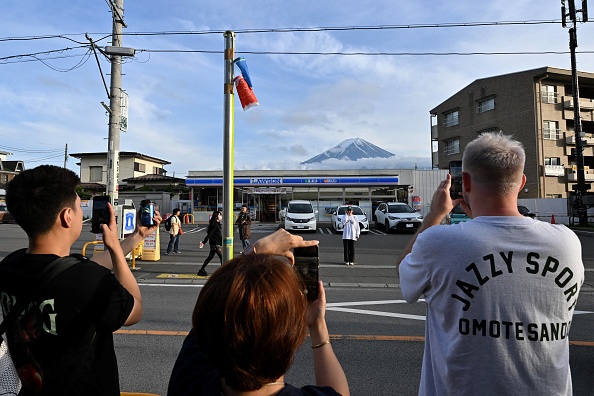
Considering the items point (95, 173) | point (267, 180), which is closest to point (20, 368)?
point (267, 180)

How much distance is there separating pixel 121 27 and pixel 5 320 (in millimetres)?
11286

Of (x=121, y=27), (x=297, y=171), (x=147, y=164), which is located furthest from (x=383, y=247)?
(x=147, y=164)

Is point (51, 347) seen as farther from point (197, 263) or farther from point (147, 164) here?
point (147, 164)

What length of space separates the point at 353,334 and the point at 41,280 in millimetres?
4435

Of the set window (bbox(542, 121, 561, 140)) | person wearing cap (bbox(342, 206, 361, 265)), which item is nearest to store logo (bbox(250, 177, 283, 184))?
person wearing cap (bbox(342, 206, 361, 265))

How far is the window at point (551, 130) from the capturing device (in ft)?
117

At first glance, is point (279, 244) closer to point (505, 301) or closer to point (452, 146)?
point (505, 301)

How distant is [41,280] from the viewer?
1.45 m

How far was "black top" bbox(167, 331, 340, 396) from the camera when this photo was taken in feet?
3.59

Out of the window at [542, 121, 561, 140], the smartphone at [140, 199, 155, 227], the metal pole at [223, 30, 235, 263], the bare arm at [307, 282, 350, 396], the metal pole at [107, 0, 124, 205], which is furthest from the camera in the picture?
the window at [542, 121, 561, 140]

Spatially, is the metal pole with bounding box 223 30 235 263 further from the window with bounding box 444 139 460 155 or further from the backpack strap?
the window with bounding box 444 139 460 155

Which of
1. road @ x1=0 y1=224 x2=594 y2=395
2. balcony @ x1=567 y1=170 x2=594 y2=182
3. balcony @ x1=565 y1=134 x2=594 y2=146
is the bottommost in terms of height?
road @ x1=0 y1=224 x2=594 y2=395

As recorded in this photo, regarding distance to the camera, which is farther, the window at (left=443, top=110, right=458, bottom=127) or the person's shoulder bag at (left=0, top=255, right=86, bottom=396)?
the window at (left=443, top=110, right=458, bottom=127)

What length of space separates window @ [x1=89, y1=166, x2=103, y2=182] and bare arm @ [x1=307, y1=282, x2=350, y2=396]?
49.9 m
